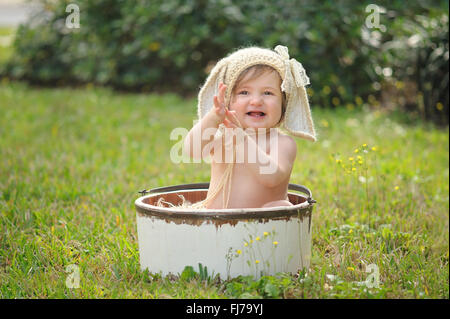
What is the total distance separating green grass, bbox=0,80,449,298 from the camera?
2016 millimetres

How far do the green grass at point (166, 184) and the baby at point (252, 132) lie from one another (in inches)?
15.0

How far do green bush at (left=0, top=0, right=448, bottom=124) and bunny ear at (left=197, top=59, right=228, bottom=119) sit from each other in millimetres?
3396

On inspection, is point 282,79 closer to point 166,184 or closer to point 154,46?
point 166,184

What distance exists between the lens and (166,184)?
3541mm

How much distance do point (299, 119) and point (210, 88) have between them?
0.43 metres

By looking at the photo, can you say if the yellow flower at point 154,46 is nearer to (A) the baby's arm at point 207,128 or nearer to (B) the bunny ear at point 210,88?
(B) the bunny ear at point 210,88

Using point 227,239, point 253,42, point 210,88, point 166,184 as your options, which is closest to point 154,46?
point 253,42

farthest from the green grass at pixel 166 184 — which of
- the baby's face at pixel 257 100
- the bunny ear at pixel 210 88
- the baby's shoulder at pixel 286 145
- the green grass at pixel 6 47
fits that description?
the green grass at pixel 6 47

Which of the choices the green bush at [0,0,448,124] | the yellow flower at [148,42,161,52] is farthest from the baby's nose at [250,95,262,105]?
the yellow flower at [148,42,161,52]

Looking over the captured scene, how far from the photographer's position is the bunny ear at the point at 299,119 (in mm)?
2354

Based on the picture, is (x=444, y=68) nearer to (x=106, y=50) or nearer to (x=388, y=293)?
(x=388, y=293)

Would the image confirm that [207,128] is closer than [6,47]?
Yes
